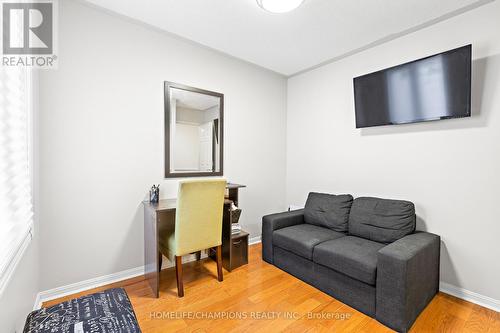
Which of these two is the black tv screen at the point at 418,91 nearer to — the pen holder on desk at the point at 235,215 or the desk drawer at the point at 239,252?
the pen holder on desk at the point at 235,215

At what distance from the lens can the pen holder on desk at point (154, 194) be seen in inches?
96.0

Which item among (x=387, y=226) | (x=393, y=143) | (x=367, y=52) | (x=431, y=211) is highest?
(x=367, y=52)

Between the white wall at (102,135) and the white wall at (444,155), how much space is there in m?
1.92

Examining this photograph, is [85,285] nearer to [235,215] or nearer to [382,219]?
[235,215]

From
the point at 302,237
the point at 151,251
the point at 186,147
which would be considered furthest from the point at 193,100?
the point at 302,237

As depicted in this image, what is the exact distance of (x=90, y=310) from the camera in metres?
1.27

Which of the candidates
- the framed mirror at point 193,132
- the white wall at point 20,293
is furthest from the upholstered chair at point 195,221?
the white wall at point 20,293

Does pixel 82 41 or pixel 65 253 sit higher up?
pixel 82 41

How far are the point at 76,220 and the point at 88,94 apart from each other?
117 cm

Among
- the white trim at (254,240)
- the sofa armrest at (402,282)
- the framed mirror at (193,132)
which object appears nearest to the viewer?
the sofa armrest at (402,282)

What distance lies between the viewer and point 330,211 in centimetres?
280

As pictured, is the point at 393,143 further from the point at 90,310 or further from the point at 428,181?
the point at 90,310

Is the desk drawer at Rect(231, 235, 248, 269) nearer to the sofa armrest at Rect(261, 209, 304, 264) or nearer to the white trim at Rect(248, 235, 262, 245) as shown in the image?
the sofa armrest at Rect(261, 209, 304, 264)

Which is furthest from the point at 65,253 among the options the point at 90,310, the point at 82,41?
the point at 82,41
